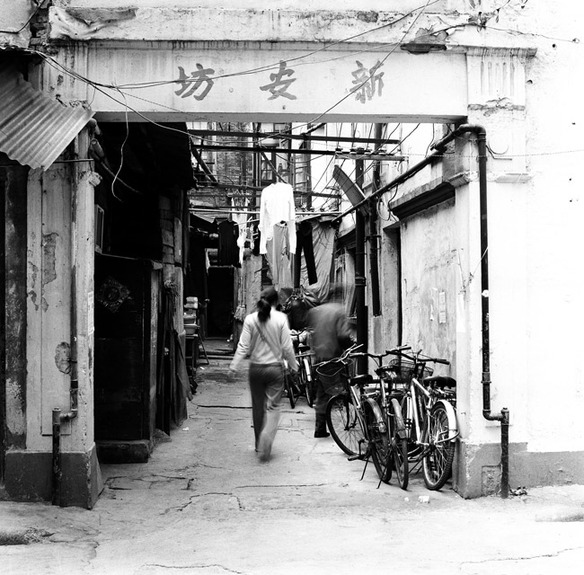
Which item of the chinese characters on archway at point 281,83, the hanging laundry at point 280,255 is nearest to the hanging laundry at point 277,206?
the hanging laundry at point 280,255

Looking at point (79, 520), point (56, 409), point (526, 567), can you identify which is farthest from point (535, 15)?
point (79, 520)

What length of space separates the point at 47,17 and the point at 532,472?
646cm

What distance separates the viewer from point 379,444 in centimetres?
777

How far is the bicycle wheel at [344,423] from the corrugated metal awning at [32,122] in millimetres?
4703

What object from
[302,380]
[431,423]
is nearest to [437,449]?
[431,423]

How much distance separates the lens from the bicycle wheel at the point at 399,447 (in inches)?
286

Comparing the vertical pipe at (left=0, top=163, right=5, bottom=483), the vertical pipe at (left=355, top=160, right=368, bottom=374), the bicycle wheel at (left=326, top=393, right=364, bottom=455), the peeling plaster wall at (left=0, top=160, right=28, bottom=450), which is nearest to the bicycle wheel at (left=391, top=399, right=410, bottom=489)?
the bicycle wheel at (left=326, top=393, right=364, bottom=455)

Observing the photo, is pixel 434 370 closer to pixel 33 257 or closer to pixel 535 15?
pixel 535 15

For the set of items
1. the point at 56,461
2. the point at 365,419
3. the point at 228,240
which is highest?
the point at 228,240

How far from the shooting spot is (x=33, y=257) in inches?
265

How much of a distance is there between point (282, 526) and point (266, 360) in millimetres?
2696

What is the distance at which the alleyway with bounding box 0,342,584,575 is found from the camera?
5258mm

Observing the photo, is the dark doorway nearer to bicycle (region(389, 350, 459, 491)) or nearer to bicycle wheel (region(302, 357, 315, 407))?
bicycle wheel (region(302, 357, 315, 407))

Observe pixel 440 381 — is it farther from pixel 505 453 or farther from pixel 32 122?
pixel 32 122
